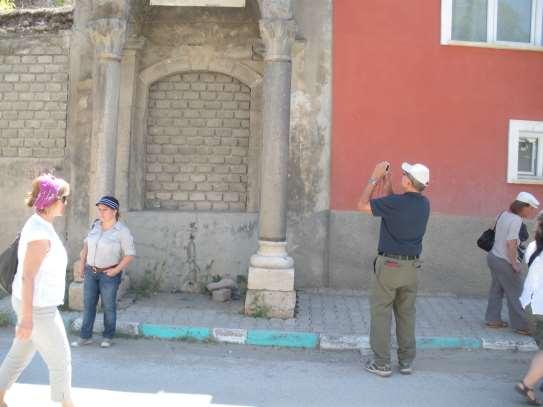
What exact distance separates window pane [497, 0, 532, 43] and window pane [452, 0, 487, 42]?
0.96 ft

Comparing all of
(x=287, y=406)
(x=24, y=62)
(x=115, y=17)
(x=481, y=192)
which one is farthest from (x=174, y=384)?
(x=24, y=62)

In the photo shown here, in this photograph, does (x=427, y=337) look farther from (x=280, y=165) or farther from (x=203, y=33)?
(x=203, y=33)

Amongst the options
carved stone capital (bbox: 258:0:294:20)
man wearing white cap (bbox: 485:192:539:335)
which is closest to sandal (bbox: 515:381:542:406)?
man wearing white cap (bbox: 485:192:539:335)

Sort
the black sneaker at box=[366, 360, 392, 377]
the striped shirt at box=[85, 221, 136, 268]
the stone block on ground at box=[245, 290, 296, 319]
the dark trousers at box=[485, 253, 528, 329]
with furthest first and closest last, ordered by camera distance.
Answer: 1. the stone block on ground at box=[245, 290, 296, 319]
2. the dark trousers at box=[485, 253, 528, 329]
3. the striped shirt at box=[85, 221, 136, 268]
4. the black sneaker at box=[366, 360, 392, 377]

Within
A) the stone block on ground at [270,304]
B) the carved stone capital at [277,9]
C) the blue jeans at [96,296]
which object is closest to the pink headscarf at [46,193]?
the blue jeans at [96,296]

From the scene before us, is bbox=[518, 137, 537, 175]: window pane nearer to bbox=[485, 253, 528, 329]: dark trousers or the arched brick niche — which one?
bbox=[485, 253, 528, 329]: dark trousers

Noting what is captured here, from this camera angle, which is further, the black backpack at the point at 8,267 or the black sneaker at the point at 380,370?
the black sneaker at the point at 380,370

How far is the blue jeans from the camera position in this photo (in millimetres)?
6332

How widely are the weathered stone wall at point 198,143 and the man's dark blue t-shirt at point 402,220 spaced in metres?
4.07

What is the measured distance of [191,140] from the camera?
937 cm

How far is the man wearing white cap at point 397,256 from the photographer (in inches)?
216

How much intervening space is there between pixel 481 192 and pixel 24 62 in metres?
7.56

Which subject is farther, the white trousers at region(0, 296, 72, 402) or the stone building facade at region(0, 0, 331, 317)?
the stone building facade at region(0, 0, 331, 317)

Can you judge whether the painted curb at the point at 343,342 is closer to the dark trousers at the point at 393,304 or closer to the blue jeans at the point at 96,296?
the dark trousers at the point at 393,304
